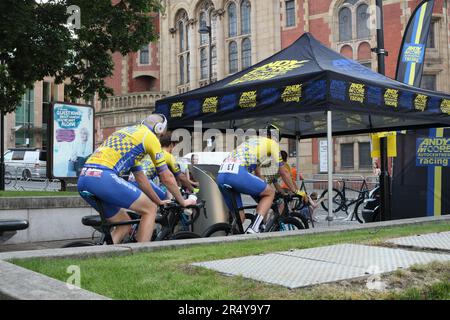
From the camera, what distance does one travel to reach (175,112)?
10.8 metres

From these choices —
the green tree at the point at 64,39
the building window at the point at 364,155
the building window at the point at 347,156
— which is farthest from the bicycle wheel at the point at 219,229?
the building window at the point at 347,156

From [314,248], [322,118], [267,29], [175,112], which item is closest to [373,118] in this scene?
[322,118]

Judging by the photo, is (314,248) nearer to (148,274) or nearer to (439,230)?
(148,274)

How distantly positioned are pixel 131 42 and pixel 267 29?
29322 millimetres

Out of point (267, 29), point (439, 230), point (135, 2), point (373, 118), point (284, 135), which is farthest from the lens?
point (267, 29)

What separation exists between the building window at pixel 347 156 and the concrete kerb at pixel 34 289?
36975 mm

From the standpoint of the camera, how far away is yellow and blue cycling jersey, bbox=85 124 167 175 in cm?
611

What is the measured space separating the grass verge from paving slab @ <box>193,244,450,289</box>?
6.7 inches

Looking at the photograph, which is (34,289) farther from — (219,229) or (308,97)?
(308,97)

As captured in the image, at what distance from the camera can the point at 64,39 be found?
1405 centimetres

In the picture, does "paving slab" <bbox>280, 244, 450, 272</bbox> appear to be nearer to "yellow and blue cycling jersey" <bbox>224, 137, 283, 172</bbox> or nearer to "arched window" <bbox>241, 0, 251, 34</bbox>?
"yellow and blue cycling jersey" <bbox>224, 137, 283, 172</bbox>

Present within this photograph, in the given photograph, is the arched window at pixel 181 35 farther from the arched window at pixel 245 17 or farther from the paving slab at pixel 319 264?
the paving slab at pixel 319 264

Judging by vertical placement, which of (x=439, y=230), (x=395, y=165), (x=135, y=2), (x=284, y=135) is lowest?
(x=439, y=230)

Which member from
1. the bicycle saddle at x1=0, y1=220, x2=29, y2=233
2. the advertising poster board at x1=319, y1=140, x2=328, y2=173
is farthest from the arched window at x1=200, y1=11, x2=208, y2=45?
the bicycle saddle at x1=0, y1=220, x2=29, y2=233
